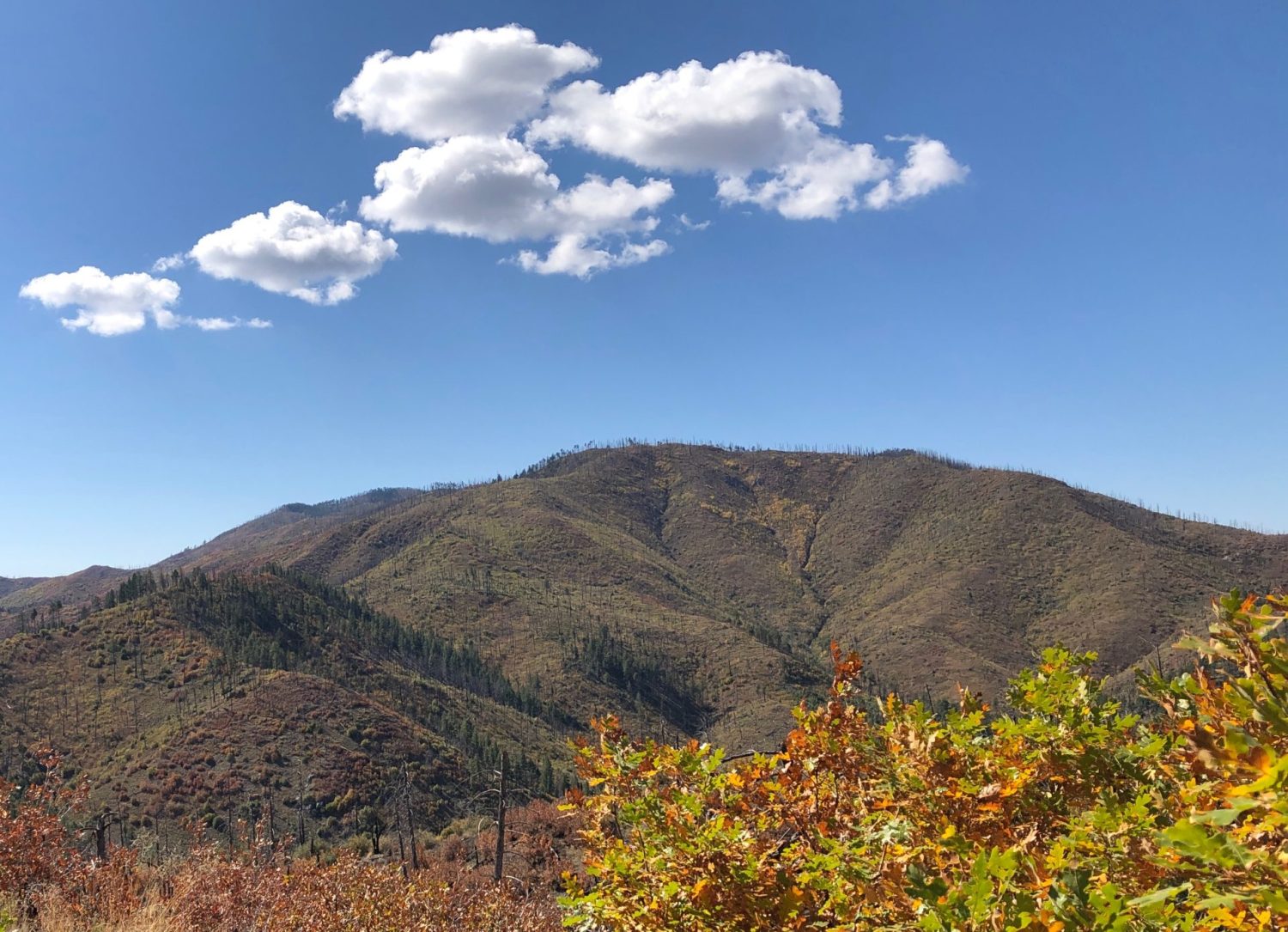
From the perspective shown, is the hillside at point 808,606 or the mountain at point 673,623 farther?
the hillside at point 808,606

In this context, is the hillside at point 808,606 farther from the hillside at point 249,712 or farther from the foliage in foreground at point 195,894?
the foliage in foreground at point 195,894

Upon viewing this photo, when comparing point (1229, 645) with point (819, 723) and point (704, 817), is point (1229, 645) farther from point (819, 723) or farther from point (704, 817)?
point (704, 817)

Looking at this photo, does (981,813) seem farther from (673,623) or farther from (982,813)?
(673,623)

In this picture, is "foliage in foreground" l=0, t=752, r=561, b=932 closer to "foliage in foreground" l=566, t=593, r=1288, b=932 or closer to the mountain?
"foliage in foreground" l=566, t=593, r=1288, b=932

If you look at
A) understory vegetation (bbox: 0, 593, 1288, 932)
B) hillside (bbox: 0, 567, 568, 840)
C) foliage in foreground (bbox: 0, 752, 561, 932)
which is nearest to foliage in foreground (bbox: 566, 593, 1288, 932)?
understory vegetation (bbox: 0, 593, 1288, 932)

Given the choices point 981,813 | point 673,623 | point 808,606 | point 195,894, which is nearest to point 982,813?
point 981,813

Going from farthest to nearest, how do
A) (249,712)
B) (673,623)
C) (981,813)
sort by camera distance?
(673,623) < (249,712) < (981,813)

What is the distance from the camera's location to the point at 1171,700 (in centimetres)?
315

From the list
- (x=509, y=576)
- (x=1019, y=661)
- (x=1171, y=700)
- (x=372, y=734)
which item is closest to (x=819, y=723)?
(x=1171, y=700)

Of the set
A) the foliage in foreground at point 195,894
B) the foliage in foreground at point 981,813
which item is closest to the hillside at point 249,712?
the foliage in foreground at point 195,894

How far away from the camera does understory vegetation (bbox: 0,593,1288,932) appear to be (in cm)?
170

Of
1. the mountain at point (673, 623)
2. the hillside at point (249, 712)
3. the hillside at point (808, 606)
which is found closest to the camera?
the hillside at point (249, 712)

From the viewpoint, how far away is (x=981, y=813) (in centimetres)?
314

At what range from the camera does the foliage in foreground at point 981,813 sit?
5.62 feet
